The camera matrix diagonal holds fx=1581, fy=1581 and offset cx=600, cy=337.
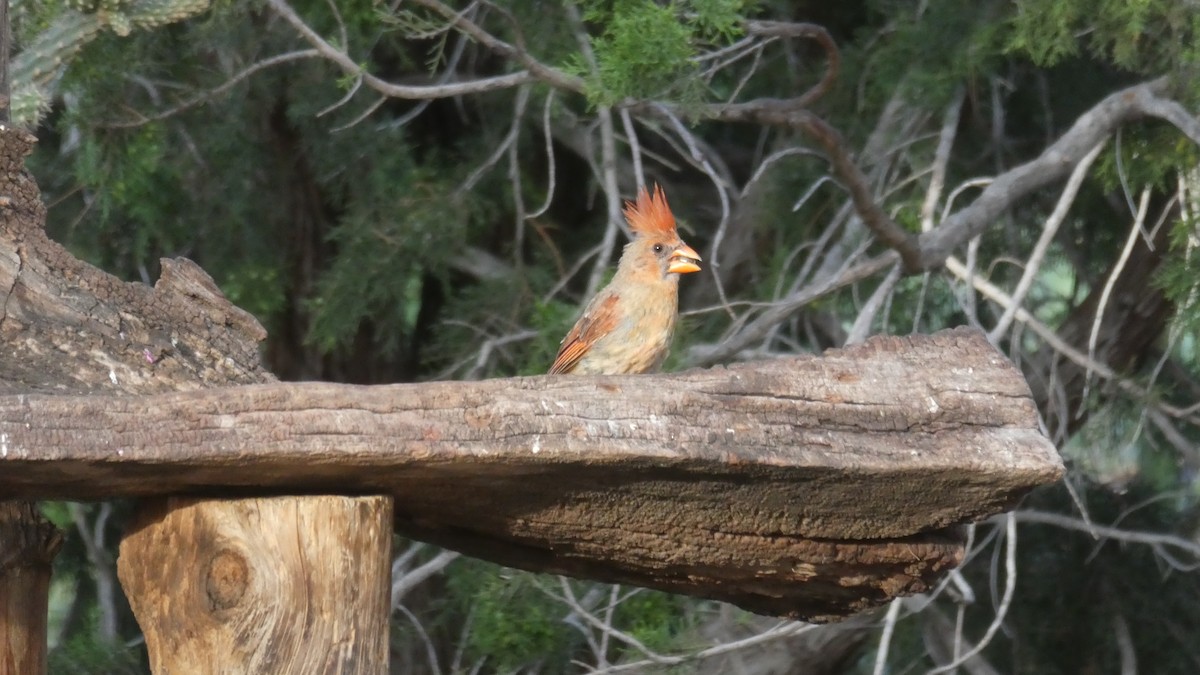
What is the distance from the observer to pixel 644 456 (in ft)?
6.61

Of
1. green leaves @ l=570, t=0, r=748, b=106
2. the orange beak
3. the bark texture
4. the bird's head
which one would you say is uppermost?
green leaves @ l=570, t=0, r=748, b=106

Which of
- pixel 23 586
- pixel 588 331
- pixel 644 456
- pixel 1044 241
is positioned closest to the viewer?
pixel 644 456

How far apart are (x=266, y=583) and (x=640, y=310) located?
6.47 ft

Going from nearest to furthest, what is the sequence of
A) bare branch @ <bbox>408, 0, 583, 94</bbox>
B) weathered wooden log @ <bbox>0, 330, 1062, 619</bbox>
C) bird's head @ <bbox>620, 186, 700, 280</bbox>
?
weathered wooden log @ <bbox>0, 330, 1062, 619</bbox>
bare branch @ <bbox>408, 0, 583, 94</bbox>
bird's head @ <bbox>620, 186, 700, 280</bbox>

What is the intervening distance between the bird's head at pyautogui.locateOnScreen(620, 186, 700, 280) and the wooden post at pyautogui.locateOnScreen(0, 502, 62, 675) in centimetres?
190

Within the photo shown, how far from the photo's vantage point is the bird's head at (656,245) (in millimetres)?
3988

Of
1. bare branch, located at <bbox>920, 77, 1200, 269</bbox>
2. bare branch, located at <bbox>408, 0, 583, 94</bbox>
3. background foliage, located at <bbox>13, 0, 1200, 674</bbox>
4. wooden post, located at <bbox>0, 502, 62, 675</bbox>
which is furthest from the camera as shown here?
background foliage, located at <bbox>13, 0, 1200, 674</bbox>

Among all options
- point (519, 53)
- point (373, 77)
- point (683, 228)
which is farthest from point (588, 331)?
point (683, 228)

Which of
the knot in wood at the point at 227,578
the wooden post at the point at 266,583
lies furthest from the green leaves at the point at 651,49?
the knot in wood at the point at 227,578

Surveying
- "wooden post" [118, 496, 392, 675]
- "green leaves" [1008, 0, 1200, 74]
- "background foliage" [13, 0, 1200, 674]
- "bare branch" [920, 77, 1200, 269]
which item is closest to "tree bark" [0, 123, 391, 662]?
"wooden post" [118, 496, 392, 675]

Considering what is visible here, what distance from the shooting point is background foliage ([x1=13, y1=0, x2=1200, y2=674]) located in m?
4.30

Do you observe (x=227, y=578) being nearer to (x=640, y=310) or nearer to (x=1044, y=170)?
(x=640, y=310)

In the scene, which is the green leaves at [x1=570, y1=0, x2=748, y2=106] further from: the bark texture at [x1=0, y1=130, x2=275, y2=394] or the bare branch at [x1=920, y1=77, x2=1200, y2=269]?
the bark texture at [x1=0, y1=130, x2=275, y2=394]

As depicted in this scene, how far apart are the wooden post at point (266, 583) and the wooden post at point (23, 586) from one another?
32 centimetres
